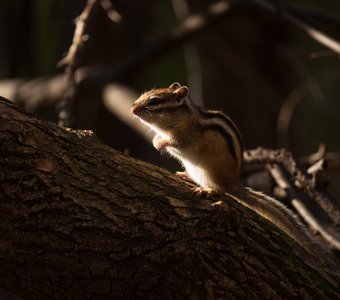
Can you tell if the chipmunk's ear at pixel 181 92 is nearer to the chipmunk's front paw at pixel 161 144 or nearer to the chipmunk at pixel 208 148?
the chipmunk at pixel 208 148

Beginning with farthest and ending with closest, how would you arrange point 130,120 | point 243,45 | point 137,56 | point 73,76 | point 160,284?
point 243,45
point 137,56
point 130,120
point 73,76
point 160,284

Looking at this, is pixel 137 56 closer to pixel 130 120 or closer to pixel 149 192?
pixel 130 120

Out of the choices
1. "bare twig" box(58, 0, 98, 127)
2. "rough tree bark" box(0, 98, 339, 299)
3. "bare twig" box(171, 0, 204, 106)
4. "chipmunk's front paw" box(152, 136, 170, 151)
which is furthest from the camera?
"bare twig" box(171, 0, 204, 106)

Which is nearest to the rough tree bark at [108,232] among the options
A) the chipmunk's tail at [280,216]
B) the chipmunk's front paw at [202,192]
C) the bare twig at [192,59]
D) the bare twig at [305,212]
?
the chipmunk's front paw at [202,192]

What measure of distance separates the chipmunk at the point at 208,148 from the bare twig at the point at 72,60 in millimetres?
459

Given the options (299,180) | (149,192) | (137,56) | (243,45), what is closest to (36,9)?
(137,56)

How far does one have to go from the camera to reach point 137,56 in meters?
7.16

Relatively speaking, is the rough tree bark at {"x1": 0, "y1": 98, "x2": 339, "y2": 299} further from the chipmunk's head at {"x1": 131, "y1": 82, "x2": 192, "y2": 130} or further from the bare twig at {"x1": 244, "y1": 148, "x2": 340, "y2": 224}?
the chipmunk's head at {"x1": 131, "y1": 82, "x2": 192, "y2": 130}

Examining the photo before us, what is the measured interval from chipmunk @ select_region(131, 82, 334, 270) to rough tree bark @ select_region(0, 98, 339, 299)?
0.68 meters

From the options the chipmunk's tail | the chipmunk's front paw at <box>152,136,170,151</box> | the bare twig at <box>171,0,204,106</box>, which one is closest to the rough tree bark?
the chipmunk's tail

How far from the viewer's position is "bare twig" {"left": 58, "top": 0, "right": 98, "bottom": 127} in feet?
13.8

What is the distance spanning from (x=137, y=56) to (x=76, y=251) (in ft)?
14.6

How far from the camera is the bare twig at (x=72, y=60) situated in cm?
422

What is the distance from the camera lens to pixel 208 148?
4.25 m
